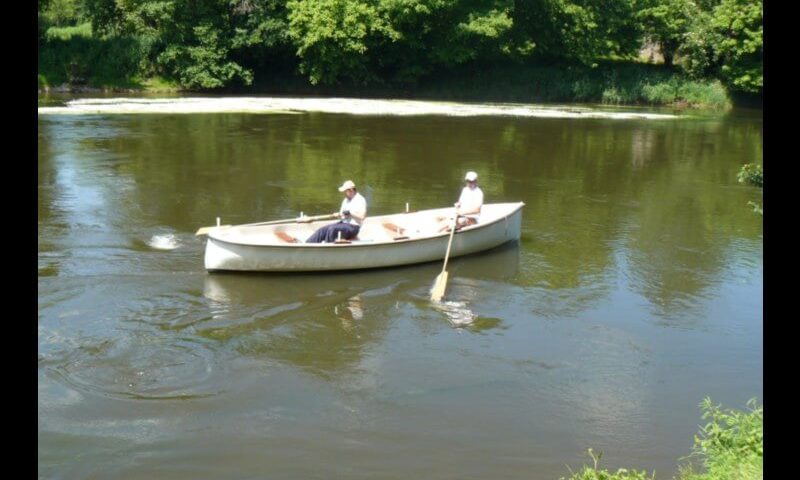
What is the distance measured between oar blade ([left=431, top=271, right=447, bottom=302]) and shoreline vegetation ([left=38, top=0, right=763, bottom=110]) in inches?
1256

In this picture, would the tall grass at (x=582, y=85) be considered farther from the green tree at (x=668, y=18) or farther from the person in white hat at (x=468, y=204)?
the person in white hat at (x=468, y=204)

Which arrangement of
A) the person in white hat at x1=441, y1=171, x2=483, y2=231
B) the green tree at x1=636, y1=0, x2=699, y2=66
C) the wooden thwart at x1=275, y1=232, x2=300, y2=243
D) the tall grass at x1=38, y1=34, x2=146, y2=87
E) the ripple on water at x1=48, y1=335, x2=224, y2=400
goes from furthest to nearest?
the green tree at x1=636, y1=0, x2=699, y2=66 < the tall grass at x1=38, y1=34, x2=146, y2=87 < the person in white hat at x1=441, y1=171, x2=483, y2=231 < the wooden thwart at x1=275, y1=232, x2=300, y2=243 < the ripple on water at x1=48, y1=335, x2=224, y2=400

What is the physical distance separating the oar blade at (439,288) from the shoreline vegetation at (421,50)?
31.9m

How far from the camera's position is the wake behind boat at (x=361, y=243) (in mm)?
12219

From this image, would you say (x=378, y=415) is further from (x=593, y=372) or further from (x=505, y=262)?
(x=505, y=262)

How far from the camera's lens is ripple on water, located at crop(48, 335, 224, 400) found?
343 inches

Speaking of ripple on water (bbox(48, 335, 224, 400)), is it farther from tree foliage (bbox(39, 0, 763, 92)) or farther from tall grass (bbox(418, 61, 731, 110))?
tall grass (bbox(418, 61, 731, 110))

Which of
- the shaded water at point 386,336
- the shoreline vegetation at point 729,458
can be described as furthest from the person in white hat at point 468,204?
the shoreline vegetation at point 729,458

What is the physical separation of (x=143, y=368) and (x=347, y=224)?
4421mm

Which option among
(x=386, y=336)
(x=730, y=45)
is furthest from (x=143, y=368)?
(x=730, y=45)

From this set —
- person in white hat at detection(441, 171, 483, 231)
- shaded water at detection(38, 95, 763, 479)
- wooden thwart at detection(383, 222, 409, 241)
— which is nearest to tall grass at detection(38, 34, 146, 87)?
shaded water at detection(38, 95, 763, 479)
